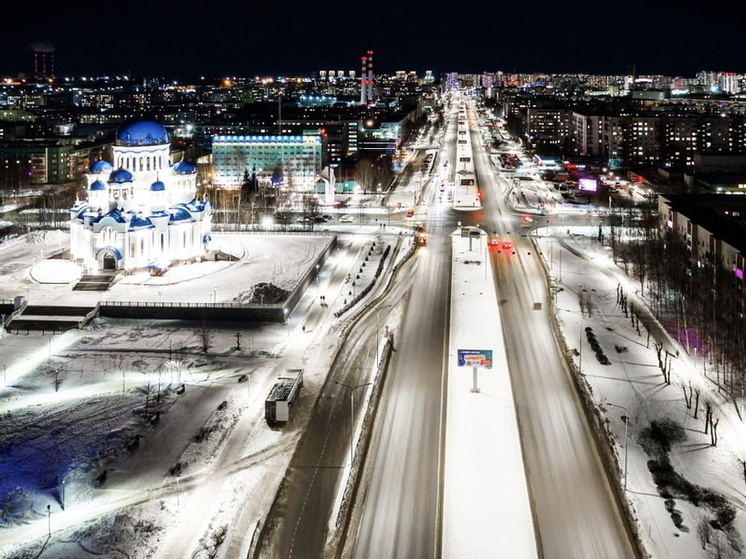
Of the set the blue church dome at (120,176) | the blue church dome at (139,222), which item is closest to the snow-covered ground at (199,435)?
the blue church dome at (139,222)

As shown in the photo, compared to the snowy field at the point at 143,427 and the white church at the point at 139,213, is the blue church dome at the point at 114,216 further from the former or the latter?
the snowy field at the point at 143,427

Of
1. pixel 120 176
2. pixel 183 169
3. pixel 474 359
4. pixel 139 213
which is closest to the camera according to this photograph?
pixel 474 359

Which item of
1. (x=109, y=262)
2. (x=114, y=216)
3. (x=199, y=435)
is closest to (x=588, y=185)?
(x=114, y=216)

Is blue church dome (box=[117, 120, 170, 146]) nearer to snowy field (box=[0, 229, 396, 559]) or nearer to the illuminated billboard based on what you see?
snowy field (box=[0, 229, 396, 559])

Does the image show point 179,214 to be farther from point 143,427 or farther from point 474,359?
point 474,359

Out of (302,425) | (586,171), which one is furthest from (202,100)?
(302,425)
